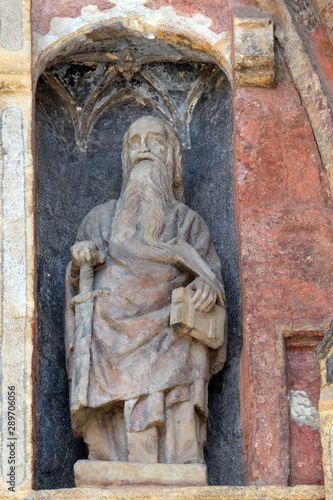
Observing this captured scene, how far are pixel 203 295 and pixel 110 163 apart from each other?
173 centimetres

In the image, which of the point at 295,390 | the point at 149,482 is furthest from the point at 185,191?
the point at 149,482

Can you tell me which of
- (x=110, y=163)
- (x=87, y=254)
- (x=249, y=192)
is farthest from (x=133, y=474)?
(x=110, y=163)

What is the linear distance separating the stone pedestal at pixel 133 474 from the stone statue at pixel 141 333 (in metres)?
0.13

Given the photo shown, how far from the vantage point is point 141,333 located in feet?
22.8

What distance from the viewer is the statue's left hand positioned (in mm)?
6988

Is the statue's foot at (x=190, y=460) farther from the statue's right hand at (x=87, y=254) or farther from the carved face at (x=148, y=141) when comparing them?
the carved face at (x=148, y=141)

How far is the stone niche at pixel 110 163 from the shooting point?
7.20m

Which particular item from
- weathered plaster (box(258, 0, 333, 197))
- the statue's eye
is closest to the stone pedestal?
weathered plaster (box(258, 0, 333, 197))

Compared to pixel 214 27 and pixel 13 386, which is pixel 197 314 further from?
pixel 214 27

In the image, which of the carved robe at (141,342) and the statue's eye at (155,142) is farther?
the statue's eye at (155,142)

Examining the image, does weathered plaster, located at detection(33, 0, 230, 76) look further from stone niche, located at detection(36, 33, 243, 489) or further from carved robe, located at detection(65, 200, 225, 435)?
carved robe, located at detection(65, 200, 225, 435)

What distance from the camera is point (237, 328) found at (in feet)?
24.1

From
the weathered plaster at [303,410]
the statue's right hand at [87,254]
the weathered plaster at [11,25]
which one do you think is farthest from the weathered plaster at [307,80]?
the weathered plaster at [11,25]

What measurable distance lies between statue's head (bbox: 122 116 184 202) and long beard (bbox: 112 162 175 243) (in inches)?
2.3
